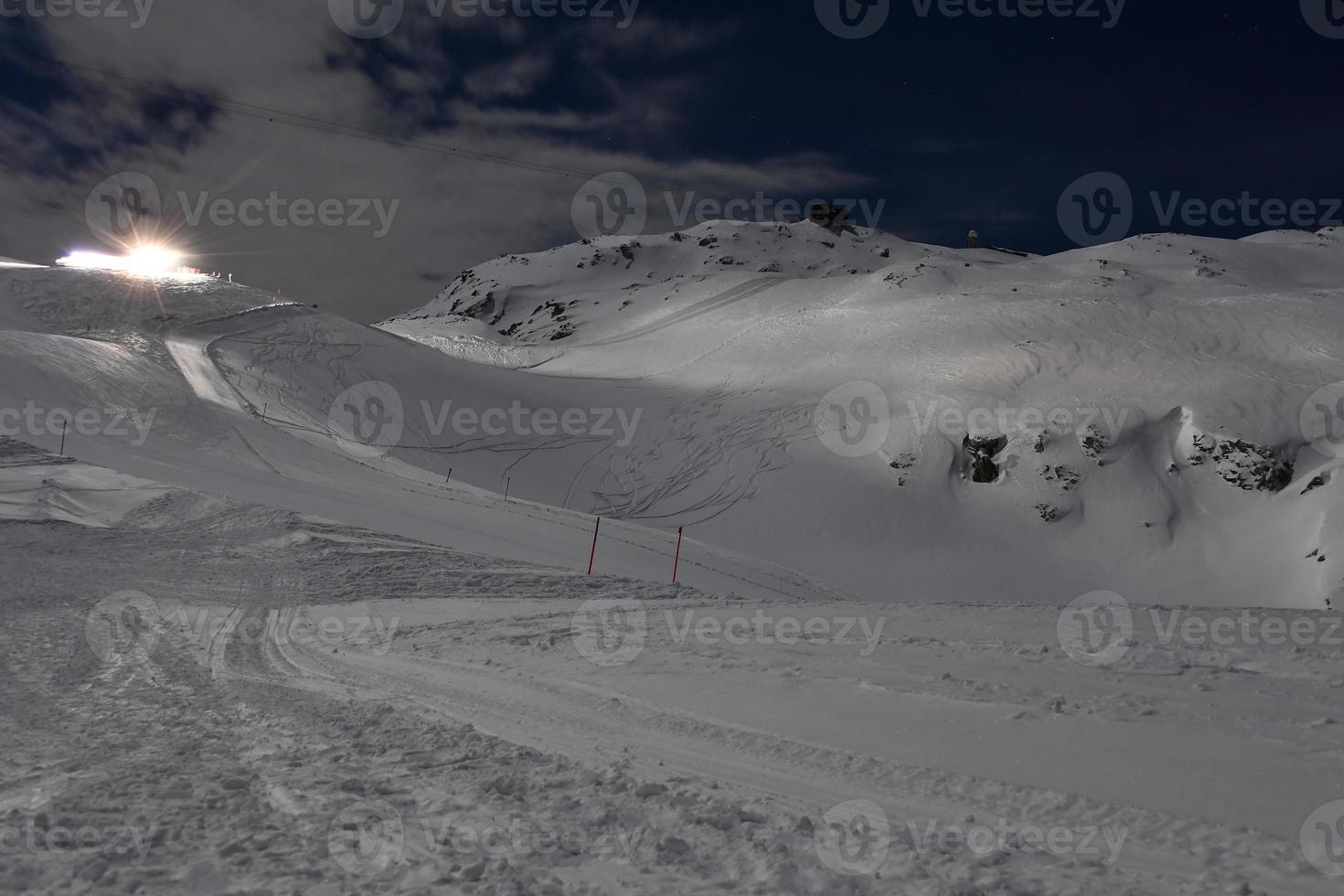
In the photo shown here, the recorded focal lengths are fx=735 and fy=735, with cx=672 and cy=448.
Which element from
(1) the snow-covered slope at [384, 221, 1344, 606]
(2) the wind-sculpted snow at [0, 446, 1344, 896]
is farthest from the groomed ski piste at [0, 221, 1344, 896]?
(1) the snow-covered slope at [384, 221, 1344, 606]

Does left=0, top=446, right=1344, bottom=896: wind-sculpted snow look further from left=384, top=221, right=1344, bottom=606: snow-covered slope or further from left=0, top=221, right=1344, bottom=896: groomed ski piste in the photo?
left=384, top=221, right=1344, bottom=606: snow-covered slope

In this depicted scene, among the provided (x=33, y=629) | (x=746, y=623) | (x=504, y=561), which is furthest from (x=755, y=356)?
(x=33, y=629)

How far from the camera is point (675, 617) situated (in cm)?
948

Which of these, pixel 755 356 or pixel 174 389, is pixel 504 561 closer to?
pixel 174 389

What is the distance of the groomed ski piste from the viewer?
3883 mm

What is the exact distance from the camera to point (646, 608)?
33.5ft

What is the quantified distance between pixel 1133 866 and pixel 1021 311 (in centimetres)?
4222

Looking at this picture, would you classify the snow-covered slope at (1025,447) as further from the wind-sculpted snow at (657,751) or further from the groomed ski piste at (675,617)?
the wind-sculpted snow at (657,751)

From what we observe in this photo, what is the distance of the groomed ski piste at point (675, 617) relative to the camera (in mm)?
3883

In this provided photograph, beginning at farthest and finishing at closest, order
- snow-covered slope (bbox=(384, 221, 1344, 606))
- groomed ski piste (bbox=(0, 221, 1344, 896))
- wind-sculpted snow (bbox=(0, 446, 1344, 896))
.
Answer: snow-covered slope (bbox=(384, 221, 1344, 606))
groomed ski piste (bbox=(0, 221, 1344, 896))
wind-sculpted snow (bbox=(0, 446, 1344, 896))

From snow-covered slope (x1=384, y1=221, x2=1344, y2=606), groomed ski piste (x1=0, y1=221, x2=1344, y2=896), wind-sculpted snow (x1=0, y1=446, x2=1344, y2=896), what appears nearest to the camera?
wind-sculpted snow (x1=0, y1=446, x2=1344, y2=896)

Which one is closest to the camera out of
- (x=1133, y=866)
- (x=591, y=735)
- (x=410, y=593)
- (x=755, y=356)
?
(x=1133, y=866)

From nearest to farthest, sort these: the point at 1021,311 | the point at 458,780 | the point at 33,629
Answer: the point at 458,780 < the point at 33,629 < the point at 1021,311

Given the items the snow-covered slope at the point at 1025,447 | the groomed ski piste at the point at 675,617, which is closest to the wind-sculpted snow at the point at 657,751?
the groomed ski piste at the point at 675,617
